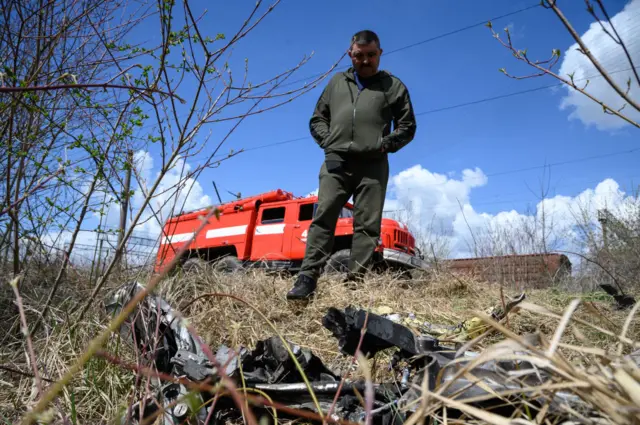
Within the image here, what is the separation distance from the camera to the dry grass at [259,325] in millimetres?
1334

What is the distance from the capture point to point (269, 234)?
8.09 meters

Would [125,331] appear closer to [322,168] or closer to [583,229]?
[322,168]

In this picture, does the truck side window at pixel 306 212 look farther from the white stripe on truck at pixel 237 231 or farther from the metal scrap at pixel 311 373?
the metal scrap at pixel 311 373

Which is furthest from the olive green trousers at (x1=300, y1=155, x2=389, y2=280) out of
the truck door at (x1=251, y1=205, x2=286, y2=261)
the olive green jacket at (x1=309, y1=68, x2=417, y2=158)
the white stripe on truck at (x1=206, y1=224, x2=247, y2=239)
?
the white stripe on truck at (x1=206, y1=224, x2=247, y2=239)

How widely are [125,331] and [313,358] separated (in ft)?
2.58

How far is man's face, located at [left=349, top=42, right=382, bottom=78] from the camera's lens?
314 centimetres

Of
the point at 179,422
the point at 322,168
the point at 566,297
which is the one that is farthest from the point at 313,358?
the point at 566,297

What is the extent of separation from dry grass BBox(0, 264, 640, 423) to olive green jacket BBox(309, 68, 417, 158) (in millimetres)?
963

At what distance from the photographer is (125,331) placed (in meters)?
1.60

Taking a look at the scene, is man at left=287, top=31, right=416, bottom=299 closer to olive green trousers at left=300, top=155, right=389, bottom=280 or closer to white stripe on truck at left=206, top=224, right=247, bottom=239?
olive green trousers at left=300, top=155, right=389, bottom=280

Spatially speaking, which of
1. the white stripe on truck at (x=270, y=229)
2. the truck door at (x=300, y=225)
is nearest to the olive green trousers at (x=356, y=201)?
the truck door at (x=300, y=225)

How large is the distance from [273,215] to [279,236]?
1.79 ft

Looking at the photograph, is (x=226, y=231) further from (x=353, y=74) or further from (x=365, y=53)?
(x=365, y=53)

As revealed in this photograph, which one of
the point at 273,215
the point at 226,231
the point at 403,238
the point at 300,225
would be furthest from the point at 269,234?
the point at 403,238
